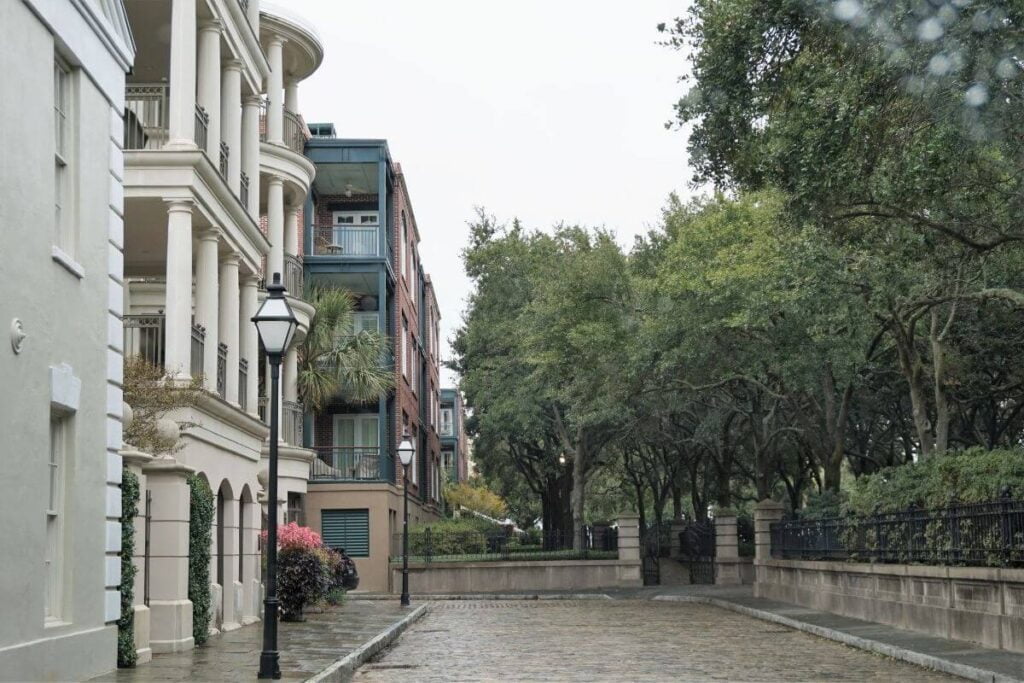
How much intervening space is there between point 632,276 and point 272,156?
1189 cm

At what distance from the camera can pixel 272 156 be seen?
32844mm

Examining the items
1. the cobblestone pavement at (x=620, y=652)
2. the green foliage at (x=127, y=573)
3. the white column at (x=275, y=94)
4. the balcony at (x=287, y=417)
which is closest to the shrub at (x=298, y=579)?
the cobblestone pavement at (x=620, y=652)

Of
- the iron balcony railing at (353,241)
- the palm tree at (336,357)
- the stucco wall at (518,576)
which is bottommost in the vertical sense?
the stucco wall at (518,576)

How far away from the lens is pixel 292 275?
34.3m

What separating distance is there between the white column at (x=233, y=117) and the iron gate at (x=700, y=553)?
27.1 meters

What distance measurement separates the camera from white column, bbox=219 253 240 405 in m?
23.3

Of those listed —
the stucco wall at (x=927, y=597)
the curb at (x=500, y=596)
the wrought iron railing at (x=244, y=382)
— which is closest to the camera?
the stucco wall at (x=927, y=597)

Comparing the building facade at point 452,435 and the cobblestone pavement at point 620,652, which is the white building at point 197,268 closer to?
the cobblestone pavement at point 620,652

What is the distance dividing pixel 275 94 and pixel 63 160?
1998cm

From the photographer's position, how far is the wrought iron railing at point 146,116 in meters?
21.4

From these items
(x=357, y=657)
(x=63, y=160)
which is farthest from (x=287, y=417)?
(x=63, y=160)

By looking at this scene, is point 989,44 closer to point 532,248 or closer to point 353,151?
point 353,151

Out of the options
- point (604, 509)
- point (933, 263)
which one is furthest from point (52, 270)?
point (604, 509)

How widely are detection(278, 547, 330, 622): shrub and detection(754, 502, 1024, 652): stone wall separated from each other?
977 centimetres
